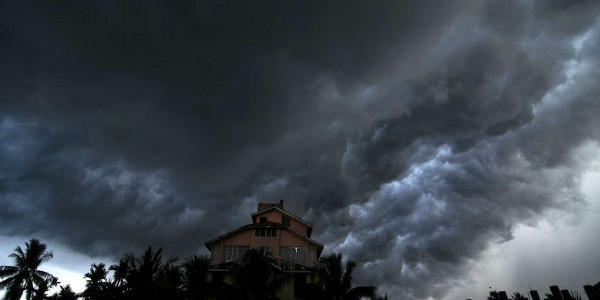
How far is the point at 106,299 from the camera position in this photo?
68.2ft

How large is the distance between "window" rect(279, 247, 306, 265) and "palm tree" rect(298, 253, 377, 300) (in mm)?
8088

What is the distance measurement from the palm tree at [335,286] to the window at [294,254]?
8.09 metres

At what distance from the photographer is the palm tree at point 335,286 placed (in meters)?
28.4

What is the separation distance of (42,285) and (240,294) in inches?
1537

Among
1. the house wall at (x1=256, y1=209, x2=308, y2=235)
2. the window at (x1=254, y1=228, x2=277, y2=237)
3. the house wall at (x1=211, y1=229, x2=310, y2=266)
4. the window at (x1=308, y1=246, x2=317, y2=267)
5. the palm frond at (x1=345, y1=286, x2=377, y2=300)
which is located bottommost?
the palm frond at (x1=345, y1=286, x2=377, y2=300)

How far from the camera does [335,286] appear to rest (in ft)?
94.4

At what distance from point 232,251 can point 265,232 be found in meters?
4.61

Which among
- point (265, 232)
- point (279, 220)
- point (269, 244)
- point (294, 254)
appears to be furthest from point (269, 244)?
point (279, 220)

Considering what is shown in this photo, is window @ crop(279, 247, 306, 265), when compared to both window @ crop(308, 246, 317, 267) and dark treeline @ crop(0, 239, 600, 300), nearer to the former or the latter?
window @ crop(308, 246, 317, 267)

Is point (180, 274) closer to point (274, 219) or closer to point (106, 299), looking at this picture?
point (106, 299)

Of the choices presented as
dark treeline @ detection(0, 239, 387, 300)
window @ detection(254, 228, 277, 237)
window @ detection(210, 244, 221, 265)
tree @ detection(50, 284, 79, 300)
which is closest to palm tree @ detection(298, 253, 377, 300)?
dark treeline @ detection(0, 239, 387, 300)

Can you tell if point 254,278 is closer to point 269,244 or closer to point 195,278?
point 195,278

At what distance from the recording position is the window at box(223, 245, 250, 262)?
37631mm


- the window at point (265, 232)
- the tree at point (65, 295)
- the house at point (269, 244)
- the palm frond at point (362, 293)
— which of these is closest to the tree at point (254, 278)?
the palm frond at point (362, 293)
